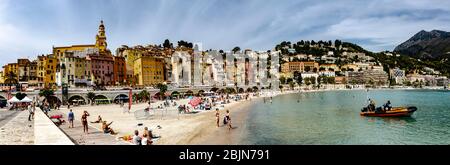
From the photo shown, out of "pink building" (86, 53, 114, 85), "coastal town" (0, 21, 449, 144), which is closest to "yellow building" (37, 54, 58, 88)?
"coastal town" (0, 21, 449, 144)

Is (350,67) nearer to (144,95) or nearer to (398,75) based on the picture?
(398,75)

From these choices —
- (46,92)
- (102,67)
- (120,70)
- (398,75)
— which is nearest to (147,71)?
(120,70)

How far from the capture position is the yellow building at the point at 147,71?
182 ft

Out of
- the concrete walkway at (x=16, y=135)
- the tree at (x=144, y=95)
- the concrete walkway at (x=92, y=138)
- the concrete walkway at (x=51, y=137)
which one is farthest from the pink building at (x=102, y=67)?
the concrete walkway at (x=51, y=137)

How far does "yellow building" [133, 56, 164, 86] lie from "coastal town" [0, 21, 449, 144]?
15cm

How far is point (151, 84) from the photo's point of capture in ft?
181

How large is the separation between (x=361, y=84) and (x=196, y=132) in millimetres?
112780

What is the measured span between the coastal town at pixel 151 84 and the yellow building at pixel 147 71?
0.50ft

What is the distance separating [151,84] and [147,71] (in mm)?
2362

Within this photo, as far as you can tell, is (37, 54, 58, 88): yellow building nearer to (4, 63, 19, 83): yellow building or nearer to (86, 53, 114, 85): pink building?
(4, 63, 19, 83): yellow building

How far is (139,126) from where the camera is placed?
1672 cm

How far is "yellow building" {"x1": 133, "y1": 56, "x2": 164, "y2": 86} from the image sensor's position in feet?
182
